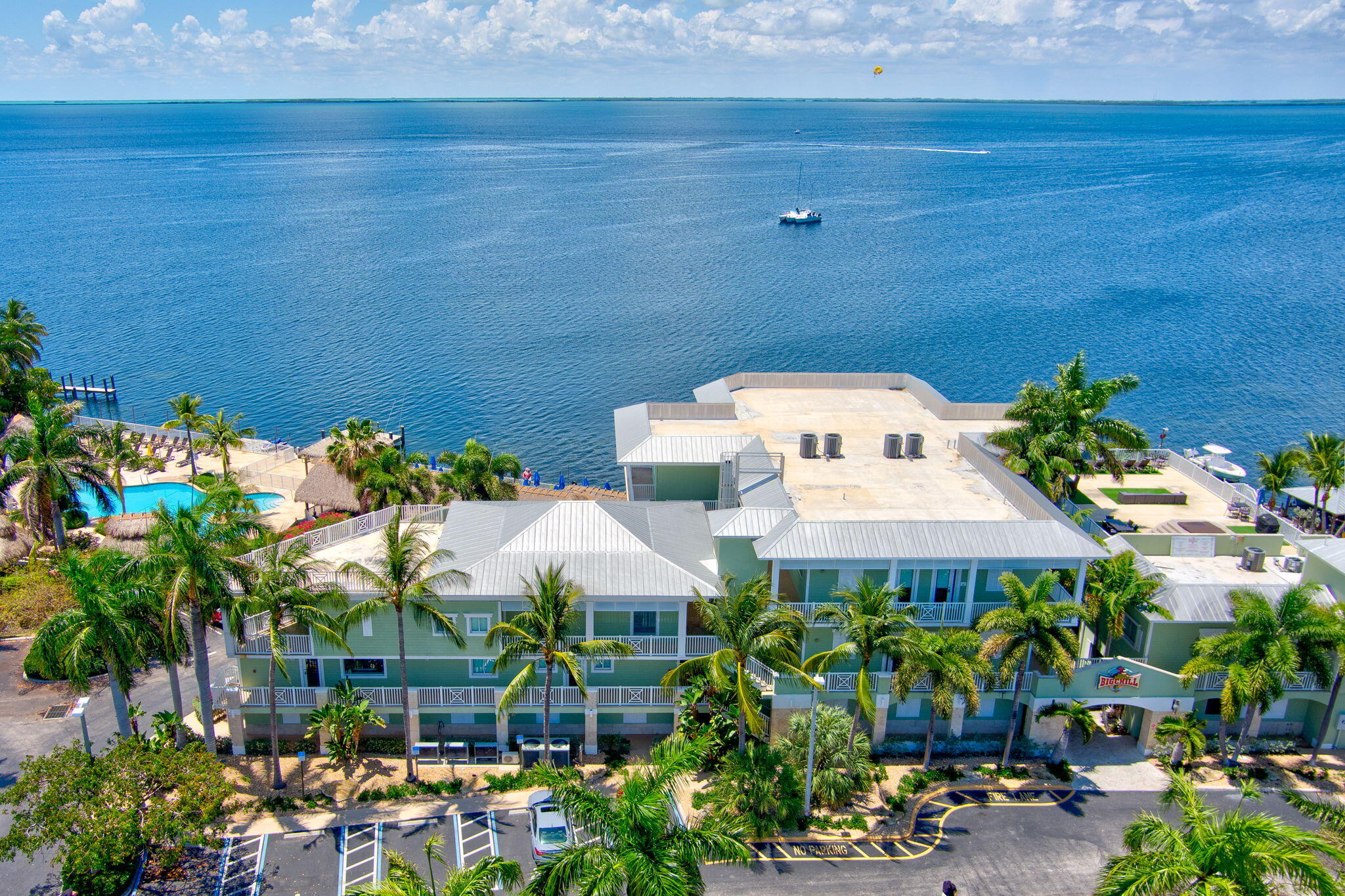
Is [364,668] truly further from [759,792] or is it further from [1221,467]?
[1221,467]

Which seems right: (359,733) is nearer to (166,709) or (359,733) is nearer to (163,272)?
(166,709)

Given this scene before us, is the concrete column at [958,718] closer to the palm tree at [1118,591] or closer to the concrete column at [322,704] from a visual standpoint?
the palm tree at [1118,591]

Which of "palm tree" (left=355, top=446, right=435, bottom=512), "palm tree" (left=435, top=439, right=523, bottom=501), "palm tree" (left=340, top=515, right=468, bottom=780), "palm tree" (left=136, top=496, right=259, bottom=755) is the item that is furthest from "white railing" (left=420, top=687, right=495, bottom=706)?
"palm tree" (left=355, top=446, right=435, bottom=512)

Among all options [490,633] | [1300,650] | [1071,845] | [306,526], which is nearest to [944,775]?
[1071,845]

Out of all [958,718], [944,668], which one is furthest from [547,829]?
[958,718]

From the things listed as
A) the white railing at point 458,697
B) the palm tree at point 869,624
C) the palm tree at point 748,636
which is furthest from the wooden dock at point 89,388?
the palm tree at point 869,624

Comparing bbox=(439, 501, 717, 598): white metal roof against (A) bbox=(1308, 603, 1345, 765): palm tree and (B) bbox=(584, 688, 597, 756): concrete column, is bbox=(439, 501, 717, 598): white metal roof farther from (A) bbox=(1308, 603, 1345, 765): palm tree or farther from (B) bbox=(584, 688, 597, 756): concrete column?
(A) bbox=(1308, 603, 1345, 765): palm tree
